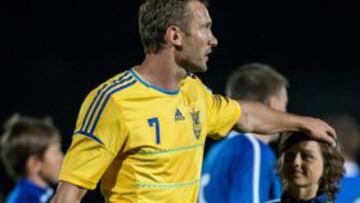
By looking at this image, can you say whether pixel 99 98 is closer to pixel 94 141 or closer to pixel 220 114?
pixel 94 141

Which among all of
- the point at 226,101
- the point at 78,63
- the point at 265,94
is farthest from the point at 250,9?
the point at 226,101

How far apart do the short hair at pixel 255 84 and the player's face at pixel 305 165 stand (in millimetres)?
1219

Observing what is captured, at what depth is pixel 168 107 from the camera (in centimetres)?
372

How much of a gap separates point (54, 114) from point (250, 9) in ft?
5.74

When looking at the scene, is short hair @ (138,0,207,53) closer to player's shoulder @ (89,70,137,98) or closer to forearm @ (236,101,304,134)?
player's shoulder @ (89,70,137,98)

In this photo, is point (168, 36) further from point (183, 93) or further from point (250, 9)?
point (250, 9)

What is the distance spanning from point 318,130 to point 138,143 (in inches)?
25.9

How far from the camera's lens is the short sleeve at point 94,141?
11.7ft

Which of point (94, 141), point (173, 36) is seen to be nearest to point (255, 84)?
point (173, 36)

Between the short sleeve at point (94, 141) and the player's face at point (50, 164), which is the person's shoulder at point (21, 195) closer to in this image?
the player's face at point (50, 164)

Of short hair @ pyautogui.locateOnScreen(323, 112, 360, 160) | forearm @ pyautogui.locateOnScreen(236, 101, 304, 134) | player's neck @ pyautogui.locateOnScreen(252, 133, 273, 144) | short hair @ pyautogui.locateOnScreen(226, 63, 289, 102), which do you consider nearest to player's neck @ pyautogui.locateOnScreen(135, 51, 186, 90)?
forearm @ pyautogui.locateOnScreen(236, 101, 304, 134)

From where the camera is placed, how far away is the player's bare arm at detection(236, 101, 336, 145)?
388 centimetres

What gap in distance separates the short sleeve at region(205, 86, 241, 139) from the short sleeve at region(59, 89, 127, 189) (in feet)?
1.57

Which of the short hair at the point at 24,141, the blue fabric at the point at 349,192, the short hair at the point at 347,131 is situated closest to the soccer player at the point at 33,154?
the short hair at the point at 24,141
